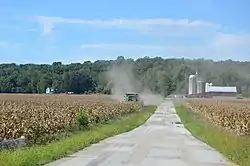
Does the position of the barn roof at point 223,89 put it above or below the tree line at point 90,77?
below

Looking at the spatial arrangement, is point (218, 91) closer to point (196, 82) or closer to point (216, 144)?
point (196, 82)

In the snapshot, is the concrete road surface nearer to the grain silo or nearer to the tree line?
the tree line

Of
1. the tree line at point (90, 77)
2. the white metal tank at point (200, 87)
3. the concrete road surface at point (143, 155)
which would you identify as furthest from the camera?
the white metal tank at point (200, 87)

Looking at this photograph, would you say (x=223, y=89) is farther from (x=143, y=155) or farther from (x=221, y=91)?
(x=143, y=155)

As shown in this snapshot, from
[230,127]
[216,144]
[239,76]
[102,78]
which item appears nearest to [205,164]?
Result: [216,144]

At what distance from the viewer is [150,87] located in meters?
180

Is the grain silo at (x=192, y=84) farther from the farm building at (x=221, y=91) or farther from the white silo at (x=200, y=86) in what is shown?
the farm building at (x=221, y=91)

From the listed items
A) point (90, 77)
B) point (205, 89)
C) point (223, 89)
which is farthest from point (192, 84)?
point (90, 77)

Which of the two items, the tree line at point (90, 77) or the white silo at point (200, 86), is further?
the white silo at point (200, 86)

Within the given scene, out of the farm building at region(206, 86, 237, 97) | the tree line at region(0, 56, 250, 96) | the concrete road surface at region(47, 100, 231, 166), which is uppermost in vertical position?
the tree line at region(0, 56, 250, 96)

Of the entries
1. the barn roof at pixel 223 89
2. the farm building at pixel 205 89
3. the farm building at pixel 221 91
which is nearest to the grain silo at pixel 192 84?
the farm building at pixel 205 89

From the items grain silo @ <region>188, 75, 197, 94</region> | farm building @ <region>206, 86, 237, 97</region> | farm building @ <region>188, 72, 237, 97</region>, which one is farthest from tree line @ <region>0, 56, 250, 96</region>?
grain silo @ <region>188, 75, 197, 94</region>

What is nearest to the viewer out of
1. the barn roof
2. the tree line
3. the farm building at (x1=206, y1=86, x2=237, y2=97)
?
the tree line

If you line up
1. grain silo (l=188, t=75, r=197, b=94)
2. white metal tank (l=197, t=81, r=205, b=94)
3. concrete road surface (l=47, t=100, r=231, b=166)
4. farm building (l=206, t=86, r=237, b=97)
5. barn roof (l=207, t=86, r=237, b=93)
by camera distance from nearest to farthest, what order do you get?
1. concrete road surface (l=47, t=100, r=231, b=166)
2. farm building (l=206, t=86, r=237, b=97)
3. barn roof (l=207, t=86, r=237, b=93)
4. grain silo (l=188, t=75, r=197, b=94)
5. white metal tank (l=197, t=81, r=205, b=94)
